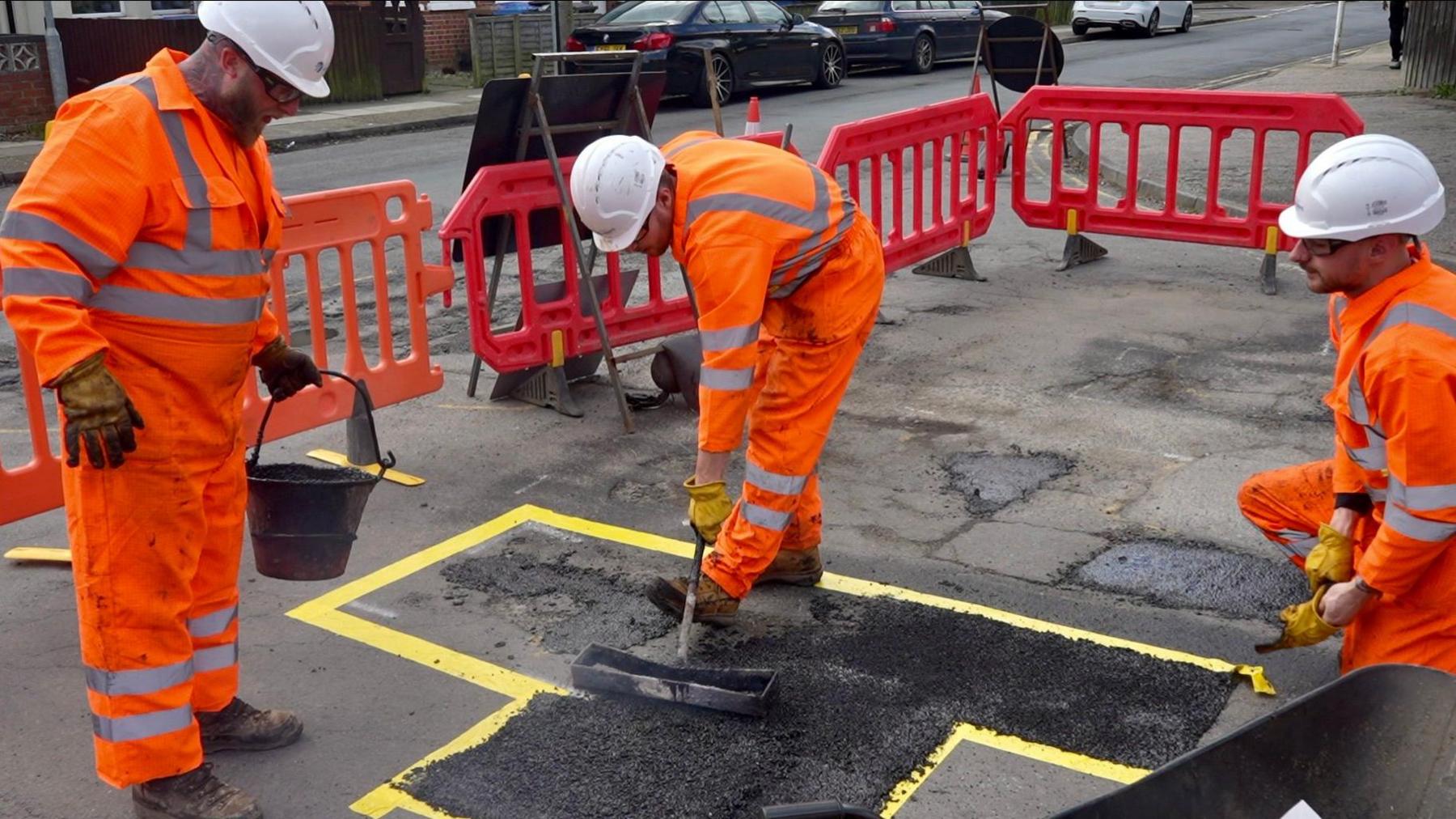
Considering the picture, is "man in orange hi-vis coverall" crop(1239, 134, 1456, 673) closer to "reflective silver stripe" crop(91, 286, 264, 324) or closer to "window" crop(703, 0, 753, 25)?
"reflective silver stripe" crop(91, 286, 264, 324)

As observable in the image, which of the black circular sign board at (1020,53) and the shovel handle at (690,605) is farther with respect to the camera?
the black circular sign board at (1020,53)

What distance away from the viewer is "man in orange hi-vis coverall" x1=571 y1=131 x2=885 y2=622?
3.98m

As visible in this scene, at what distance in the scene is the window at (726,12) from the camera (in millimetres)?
19641

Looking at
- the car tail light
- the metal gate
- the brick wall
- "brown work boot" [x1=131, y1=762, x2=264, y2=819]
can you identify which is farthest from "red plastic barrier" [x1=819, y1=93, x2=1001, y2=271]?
the metal gate

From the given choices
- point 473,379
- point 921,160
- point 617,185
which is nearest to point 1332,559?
point 617,185

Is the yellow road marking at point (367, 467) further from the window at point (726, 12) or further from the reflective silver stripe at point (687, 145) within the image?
the window at point (726, 12)

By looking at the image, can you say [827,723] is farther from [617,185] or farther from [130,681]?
[130,681]

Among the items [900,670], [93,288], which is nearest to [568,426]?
[900,670]

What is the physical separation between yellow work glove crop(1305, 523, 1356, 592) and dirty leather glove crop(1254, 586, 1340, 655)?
0.12 feet

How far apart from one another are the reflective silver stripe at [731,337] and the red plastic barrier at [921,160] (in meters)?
3.85

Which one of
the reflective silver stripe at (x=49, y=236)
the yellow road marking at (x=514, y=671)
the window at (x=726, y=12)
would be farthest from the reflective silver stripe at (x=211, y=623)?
the window at (x=726, y=12)

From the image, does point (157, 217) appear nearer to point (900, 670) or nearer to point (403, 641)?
point (403, 641)

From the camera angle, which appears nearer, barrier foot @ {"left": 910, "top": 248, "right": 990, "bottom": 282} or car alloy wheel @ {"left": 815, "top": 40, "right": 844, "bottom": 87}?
barrier foot @ {"left": 910, "top": 248, "right": 990, "bottom": 282}

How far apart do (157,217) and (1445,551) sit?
10.3ft
